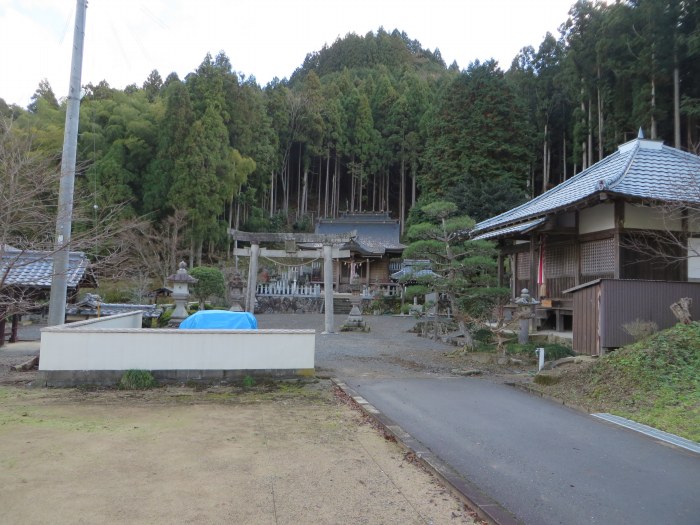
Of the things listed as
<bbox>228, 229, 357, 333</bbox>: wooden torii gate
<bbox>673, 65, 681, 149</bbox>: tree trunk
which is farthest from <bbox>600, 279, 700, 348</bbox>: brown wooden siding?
<bbox>673, 65, 681, 149</bbox>: tree trunk

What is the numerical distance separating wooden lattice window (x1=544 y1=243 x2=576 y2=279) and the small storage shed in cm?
310

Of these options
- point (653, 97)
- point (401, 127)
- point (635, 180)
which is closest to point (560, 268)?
point (635, 180)

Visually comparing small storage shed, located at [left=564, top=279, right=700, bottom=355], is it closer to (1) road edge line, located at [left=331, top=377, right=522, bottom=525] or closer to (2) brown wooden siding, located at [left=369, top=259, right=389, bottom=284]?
(1) road edge line, located at [left=331, top=377, right=522, bottom=525]

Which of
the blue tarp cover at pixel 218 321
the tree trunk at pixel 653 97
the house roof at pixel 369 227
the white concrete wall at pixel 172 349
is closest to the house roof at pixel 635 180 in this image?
the white concrete wall at pixel 172 349

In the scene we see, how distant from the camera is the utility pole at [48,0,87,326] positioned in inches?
307

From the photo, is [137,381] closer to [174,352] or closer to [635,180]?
[174,352]

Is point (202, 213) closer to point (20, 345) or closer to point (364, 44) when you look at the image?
point (20, 345)

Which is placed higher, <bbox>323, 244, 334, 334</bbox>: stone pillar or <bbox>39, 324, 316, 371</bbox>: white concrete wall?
<bbox>323, 244, 334, 334</bbox>: stone pillar

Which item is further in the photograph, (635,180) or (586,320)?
(635,180)

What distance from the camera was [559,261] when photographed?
12930mm

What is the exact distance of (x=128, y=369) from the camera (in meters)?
7.81

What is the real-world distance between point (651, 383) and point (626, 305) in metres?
2.69

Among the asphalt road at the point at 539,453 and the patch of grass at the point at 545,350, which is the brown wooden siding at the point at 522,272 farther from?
the asphalt road at the point at 539,453

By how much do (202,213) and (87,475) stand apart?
25.0 m
